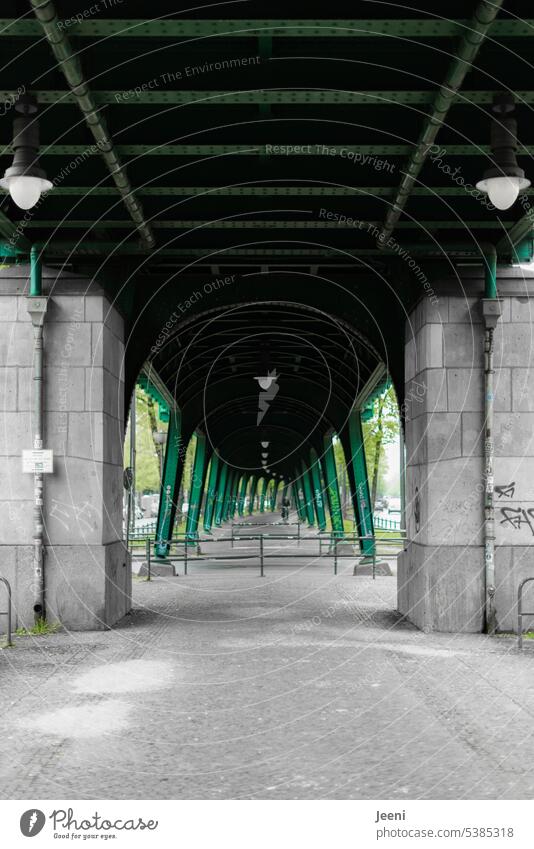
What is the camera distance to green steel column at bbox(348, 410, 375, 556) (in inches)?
1116

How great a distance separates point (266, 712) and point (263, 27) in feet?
19.7

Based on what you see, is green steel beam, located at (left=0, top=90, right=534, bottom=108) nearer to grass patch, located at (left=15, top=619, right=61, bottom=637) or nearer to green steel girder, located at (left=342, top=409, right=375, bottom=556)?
grass patch, located at (left=15, top=619, right=61, bottom=637)

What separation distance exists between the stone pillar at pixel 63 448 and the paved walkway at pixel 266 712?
0.78 m

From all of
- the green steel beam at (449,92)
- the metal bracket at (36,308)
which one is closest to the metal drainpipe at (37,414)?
the metal bracket at (36,308)

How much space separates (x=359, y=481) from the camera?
29.5 metres

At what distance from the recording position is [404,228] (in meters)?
14.1

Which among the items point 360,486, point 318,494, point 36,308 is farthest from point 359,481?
point 318,494

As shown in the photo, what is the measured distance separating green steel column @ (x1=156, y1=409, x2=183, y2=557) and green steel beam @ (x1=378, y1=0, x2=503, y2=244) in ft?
51.9

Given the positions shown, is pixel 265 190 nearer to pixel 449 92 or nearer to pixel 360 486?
pixel 449 92

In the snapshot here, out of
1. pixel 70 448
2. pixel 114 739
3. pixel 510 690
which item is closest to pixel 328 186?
pixel 70 448

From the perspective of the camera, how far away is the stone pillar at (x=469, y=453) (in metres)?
13.8

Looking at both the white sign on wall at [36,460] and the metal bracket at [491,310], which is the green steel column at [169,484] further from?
the metal bracket at [491,310]

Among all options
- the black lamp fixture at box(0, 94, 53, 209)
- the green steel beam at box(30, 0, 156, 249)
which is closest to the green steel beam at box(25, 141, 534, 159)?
the green steel beam at box(30, 0, 156, 249)

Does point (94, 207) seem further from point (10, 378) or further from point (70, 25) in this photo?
point (70, 25)
